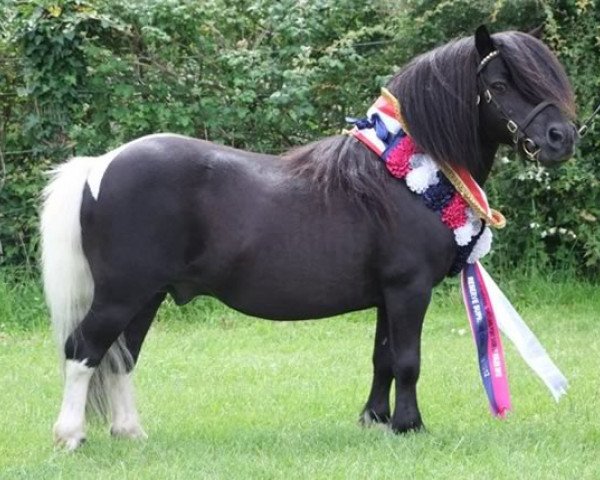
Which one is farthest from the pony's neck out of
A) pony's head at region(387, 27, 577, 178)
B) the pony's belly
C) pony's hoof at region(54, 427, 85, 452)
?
pony's hoof at region(54, 427, 85, 452)

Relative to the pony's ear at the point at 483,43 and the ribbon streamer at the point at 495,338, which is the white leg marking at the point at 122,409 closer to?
the ribbon streamer at the point at 495,338

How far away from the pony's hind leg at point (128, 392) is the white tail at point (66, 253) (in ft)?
1.06

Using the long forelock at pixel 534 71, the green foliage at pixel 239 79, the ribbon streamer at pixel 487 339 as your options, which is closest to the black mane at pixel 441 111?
the long forelock at pixel 534 71

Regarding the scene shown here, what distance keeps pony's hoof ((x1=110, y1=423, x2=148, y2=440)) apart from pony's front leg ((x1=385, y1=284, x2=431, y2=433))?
128 cm

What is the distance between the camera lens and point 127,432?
5523 mm

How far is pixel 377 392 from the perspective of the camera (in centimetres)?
561

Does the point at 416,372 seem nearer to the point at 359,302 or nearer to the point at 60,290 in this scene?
the point at 359,302

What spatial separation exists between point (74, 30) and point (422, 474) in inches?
243

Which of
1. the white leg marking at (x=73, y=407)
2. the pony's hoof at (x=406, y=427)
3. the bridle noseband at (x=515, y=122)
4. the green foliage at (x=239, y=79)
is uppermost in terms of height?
the bridle noseband at (x=515, y=122)

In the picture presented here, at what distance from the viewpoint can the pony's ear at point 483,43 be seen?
5086 mm

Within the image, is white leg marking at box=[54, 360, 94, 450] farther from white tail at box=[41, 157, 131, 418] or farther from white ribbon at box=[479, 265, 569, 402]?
white ribbon at box=[479, 265, 569, 402]

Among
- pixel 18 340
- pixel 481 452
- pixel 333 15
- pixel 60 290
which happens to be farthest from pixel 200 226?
pixel 333 15

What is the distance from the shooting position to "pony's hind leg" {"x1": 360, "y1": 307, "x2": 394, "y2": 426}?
552cm

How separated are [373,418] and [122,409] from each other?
1259 millimetres
